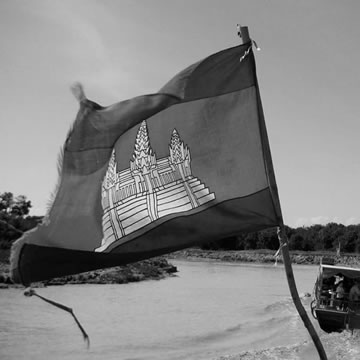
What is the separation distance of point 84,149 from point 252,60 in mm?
2147

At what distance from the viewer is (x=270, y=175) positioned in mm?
5652

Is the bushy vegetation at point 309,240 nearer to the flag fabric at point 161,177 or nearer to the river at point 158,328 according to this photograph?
the river at point 158,328

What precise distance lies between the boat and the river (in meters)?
0.43

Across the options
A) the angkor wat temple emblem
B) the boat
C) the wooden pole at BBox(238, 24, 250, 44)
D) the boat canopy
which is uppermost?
the wooden pole at BBox(238, 24, 250, 44)

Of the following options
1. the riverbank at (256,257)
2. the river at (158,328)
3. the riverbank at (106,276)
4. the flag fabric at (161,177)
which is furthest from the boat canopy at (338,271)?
the riverbank at (256,257)

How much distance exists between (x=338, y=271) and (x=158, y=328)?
7.56m

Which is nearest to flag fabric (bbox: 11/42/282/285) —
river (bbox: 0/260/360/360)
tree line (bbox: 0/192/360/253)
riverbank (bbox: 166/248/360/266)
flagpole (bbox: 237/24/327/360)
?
flagpole (bbox: 237/24/327/360)

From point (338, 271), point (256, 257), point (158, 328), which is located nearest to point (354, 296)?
point (338, 271)

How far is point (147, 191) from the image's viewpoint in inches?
247

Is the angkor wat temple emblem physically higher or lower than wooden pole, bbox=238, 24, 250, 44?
lower

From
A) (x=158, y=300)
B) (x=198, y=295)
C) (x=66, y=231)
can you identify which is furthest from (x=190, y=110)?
(x=198, y=295)

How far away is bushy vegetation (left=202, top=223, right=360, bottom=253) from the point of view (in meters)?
125

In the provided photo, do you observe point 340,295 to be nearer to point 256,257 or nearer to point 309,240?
point 256,257

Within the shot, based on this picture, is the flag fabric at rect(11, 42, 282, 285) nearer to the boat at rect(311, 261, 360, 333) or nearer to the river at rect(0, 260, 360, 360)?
the river at rect(0, 260, 360, 360)
